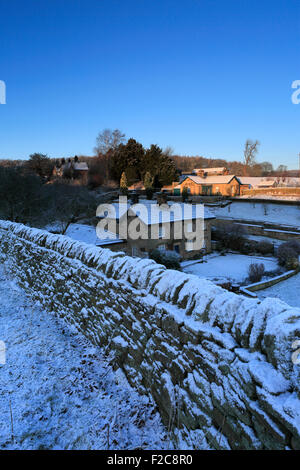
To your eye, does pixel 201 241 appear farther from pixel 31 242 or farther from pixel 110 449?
pixel 110 449

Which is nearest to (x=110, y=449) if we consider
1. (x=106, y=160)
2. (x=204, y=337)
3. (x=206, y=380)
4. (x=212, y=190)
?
(x=206, y=380)

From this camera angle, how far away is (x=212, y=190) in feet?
125

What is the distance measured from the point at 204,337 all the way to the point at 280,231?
21.8m

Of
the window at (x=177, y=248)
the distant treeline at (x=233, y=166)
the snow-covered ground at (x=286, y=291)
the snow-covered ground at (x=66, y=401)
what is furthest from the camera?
the distant treeline at (x=233, y=166)

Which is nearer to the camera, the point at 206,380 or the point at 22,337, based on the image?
the point at 206,380

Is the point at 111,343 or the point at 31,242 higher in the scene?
the point at 31,242

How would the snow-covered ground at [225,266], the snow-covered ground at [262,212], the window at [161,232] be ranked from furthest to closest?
the snow-covered ground at [262,212], the window at [161,232], the snow-covered ground at [225,266]

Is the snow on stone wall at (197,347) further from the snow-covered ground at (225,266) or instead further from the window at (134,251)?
the window at (134,251)

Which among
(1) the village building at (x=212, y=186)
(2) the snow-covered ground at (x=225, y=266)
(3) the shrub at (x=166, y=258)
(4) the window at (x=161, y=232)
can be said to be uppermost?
(1) the village building at (x=212, y=186)

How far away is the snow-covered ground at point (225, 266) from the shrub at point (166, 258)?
77 cm

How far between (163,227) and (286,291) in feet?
26.9

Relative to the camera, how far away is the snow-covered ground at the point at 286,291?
11078 millimetres

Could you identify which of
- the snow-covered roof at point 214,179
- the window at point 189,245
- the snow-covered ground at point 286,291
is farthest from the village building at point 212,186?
the snow-covered ground at point 286,291

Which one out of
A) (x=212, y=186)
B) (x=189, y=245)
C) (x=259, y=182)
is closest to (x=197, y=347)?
(x=189, y=245)
